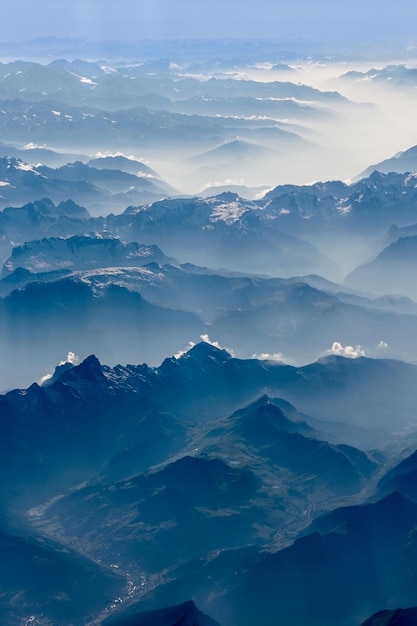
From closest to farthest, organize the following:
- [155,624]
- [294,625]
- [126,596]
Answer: [155,624] < [294,625] < [126,596]

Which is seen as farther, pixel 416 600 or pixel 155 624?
pixel 416 600

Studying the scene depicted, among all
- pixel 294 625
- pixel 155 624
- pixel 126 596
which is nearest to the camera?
pixel 155 624

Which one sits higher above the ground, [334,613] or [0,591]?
[0,591]

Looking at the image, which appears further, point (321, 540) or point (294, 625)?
point (321, 540)

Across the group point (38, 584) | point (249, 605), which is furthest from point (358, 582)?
point (38, 584)

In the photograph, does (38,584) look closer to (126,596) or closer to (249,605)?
(126,596)

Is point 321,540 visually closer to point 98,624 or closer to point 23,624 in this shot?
point 98,624

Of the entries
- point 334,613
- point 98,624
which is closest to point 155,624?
point 98,624

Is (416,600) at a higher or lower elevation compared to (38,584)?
lower
